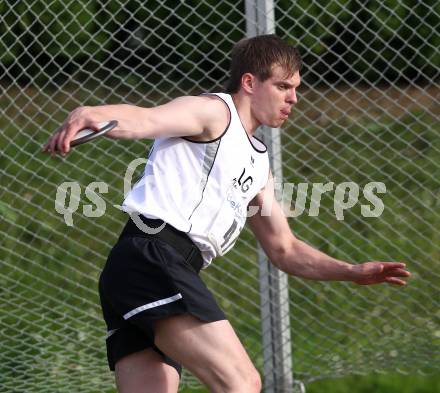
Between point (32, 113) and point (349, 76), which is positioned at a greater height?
point (349, 76)

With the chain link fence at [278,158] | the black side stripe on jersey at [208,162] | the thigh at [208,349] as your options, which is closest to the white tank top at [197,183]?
the black side stripe on jersey at [208,162]

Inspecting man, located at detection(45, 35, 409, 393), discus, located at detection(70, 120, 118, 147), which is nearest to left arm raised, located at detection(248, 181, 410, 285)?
man, located at detection(45, 35, 409, 393)

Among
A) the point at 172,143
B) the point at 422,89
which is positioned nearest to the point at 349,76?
the point at 422,89

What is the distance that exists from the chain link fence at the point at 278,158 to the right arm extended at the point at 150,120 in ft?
4.64

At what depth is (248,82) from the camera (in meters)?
3.71

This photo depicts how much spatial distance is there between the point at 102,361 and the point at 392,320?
151 cm

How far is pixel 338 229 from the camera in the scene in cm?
584

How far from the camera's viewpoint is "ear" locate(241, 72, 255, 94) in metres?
3.71

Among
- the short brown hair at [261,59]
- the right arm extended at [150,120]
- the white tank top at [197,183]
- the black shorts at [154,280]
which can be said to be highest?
the short brown hair at [261,59]

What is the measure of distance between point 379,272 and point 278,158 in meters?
1.22

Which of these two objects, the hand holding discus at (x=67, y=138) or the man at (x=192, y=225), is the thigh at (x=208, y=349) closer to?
the man at (x=192, y=225)

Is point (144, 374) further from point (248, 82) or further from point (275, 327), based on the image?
point (275, 327)

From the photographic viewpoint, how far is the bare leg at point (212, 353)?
334 centimetres

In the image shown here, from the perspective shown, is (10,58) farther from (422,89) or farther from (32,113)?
(422,89)
